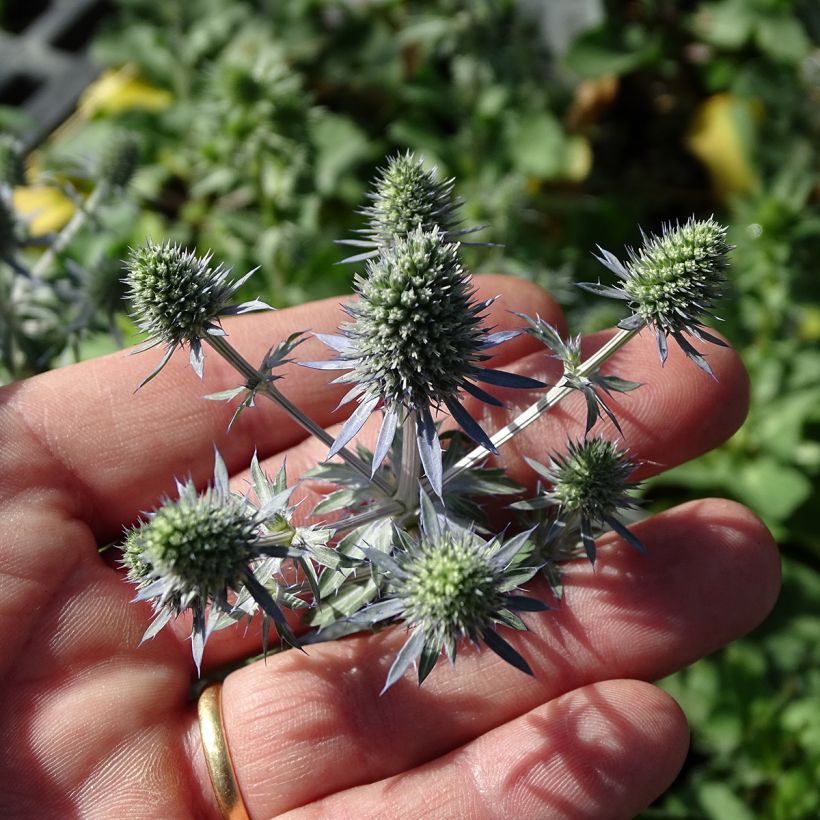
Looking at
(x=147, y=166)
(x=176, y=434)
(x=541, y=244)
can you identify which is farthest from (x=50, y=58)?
(x=176, y=434)

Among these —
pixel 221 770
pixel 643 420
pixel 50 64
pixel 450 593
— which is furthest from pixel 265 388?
pixel 50 64

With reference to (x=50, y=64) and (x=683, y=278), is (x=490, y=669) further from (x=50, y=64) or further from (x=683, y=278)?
(x=50, y=64)

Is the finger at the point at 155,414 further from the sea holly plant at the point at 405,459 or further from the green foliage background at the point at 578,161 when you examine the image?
the sea holly plant at the point at 405,459

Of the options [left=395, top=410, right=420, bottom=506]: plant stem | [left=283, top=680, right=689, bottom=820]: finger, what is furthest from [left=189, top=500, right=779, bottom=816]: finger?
[left=395, top=410, right=420, bottom=506]: plant stem

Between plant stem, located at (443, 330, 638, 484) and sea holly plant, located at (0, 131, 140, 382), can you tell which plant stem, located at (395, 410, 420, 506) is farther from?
sea holly plant, located at (0, 131, 140, 382)

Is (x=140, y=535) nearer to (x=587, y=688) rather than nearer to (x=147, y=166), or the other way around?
(x=587, y=688)
